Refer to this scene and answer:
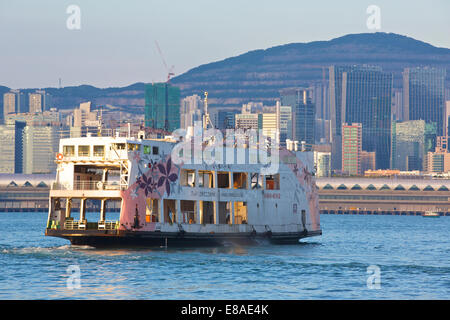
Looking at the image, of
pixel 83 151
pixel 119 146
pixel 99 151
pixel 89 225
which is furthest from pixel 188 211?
pixel 83 151

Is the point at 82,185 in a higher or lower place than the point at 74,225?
higher

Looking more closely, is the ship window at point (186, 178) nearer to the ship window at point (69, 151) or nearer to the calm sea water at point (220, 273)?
the calm sea water at point (220, 273)

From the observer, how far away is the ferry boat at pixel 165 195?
2165 inches

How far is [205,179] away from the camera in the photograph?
6103 cm

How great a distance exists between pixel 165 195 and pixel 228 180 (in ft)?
25.5

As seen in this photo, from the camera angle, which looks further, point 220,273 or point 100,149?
point 100,149

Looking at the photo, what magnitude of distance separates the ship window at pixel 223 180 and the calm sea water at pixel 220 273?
4777mm

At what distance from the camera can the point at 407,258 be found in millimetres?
60969

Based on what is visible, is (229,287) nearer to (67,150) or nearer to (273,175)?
(67,150)

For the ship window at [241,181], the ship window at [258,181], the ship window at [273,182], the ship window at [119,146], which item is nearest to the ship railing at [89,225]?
the ship window at [119,146]

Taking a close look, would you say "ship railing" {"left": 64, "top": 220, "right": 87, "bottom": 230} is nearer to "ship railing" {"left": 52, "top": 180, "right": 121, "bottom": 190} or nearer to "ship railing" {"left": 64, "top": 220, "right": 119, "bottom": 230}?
"ship railing" {"left": 64, "top": 220, "right": 119, "bottom": 230}

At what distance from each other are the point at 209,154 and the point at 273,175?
26.6 feet

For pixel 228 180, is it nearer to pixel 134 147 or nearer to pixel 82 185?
pixel 134 147

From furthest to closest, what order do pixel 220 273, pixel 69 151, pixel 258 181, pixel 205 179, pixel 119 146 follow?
pixel 258 181
pixel 205 179
pixel 69 151
pixel 119 146
pixel 220 273
